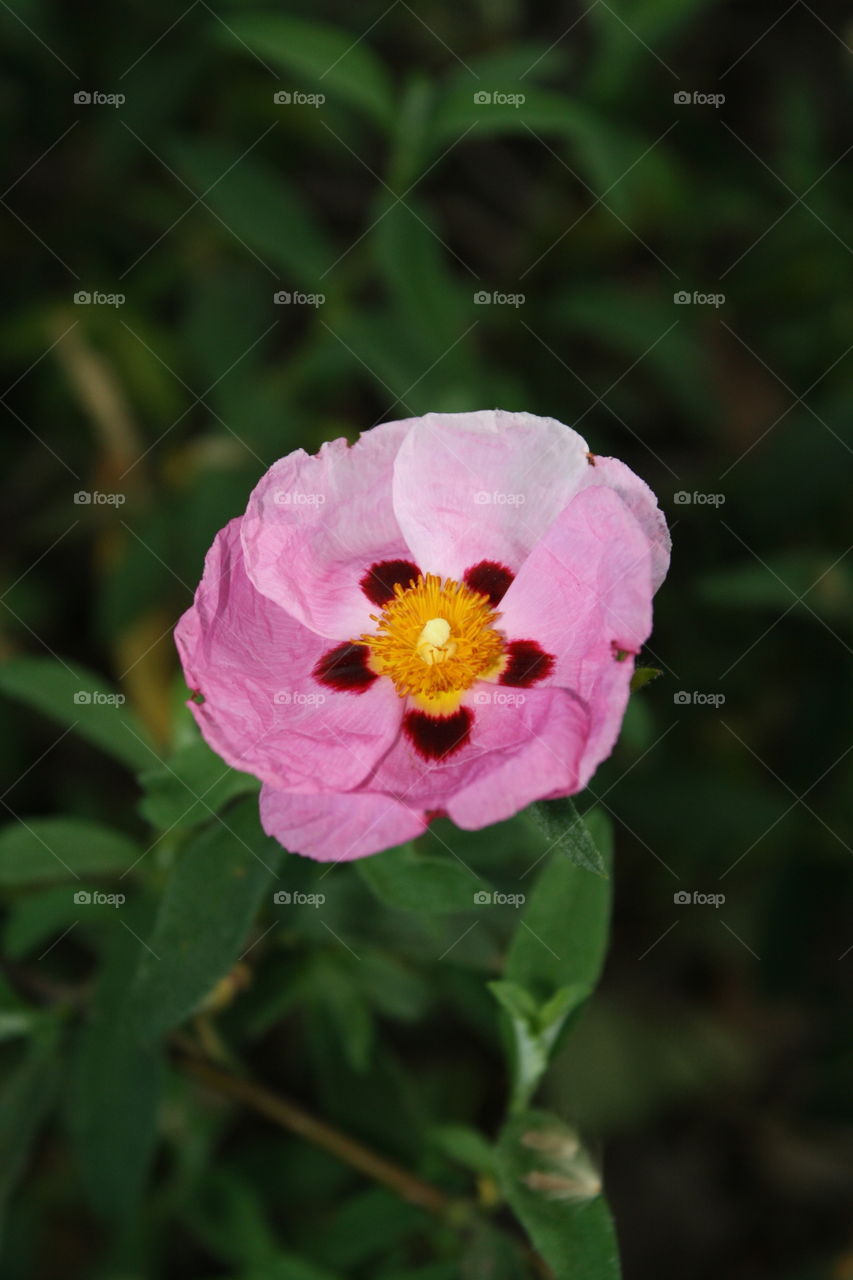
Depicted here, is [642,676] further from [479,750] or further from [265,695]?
[265,695]

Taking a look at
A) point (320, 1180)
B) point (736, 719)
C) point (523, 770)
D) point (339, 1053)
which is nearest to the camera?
point (523, 770)

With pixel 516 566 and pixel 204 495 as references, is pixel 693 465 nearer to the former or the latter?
pixel 204 495

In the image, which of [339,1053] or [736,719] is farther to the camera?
[736,719]

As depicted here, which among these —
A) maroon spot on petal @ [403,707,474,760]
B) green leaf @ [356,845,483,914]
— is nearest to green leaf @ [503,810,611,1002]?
green leaf @ [356,845,483,914]

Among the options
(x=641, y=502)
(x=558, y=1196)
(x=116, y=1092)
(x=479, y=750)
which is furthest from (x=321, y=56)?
(x=558, y=1196)

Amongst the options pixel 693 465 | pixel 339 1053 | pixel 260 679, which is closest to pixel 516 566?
pixel 260 679
